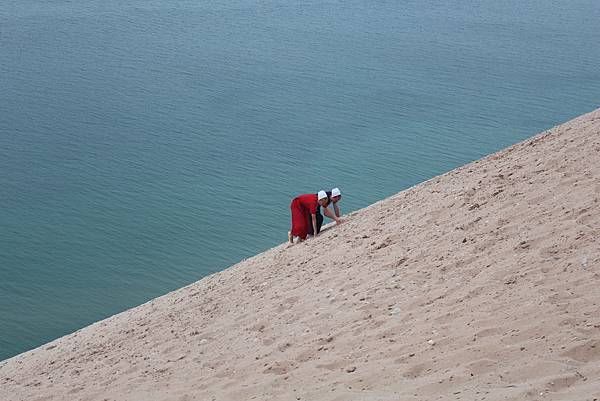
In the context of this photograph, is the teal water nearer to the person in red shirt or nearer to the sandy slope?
the person in red shirt

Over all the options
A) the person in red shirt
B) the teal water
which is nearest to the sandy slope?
the person in red shirt

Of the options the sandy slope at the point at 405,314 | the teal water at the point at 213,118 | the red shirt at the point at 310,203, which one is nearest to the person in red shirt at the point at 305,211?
the red shirt at the point at 310,203

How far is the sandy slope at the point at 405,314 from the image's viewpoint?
19.8ft

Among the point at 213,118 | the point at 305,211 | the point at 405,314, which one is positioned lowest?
the point at 405,314

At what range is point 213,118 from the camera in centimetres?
2870

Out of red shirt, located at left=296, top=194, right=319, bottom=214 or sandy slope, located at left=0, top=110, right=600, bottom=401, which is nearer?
sandy slope, located at left=0, top=110, right=600, bottom=401

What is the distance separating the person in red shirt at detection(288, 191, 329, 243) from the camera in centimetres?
1227

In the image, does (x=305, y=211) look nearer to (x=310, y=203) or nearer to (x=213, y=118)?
(x=310, y=203)

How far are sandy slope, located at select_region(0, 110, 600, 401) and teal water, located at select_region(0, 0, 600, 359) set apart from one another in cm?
617

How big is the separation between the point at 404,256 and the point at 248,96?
2229 cm

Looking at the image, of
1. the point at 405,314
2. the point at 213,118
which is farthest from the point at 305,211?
the point at 213,118

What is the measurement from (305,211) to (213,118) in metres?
16.7

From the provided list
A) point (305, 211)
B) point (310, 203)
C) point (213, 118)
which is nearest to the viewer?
point (310, 203)

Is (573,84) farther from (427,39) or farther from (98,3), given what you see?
(98,3)
